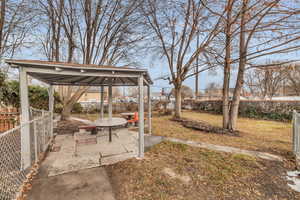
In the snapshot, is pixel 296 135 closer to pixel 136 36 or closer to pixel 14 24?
pixel 136 36

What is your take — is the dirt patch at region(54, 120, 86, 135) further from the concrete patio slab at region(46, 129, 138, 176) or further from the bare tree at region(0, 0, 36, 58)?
the bare tree at region(0, 0, 36, 58)

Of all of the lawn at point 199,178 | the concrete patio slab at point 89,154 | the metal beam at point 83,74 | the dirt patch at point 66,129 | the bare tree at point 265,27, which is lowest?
the lawn at point 199,178

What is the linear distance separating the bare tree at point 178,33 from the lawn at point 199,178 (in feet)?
18.3

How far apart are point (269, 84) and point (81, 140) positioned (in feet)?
98.7

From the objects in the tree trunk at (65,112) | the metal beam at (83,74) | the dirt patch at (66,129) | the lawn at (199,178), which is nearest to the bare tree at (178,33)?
the metal beam at (83,74)

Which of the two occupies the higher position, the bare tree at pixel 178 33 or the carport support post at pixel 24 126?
the bare tree at pixel 178 33

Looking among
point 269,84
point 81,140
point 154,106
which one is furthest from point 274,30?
point 269,84

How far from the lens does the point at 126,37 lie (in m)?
9.76

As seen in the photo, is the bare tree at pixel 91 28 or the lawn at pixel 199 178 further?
the bare tree at pixel 91 28

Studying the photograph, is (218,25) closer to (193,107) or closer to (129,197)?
(129,197)

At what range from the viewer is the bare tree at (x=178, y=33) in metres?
7.66

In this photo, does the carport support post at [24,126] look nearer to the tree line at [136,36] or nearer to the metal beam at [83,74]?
the metal beam at [83,74]

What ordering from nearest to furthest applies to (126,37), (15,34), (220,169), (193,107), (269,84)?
(220,169)
(15,34)
(126,37)
(193,107)
(269,84)

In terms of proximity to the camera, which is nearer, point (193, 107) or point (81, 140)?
point (81, 140)
